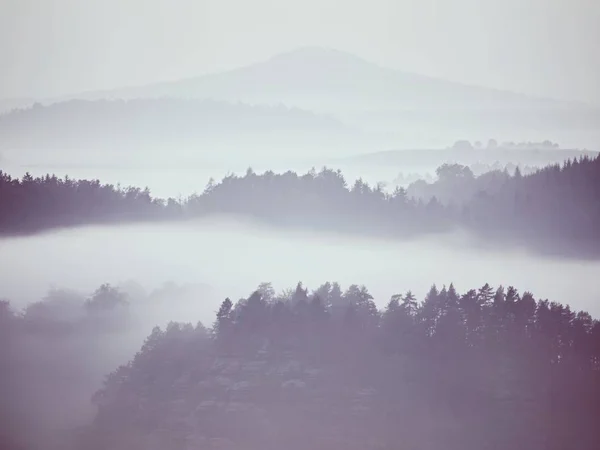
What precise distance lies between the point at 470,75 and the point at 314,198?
303 centimetres

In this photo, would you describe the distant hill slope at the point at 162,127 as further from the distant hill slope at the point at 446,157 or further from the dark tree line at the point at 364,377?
the dark tree line at the point at 364,377

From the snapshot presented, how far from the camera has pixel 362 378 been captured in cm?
1037

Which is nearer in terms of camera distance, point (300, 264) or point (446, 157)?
point (300, 264)

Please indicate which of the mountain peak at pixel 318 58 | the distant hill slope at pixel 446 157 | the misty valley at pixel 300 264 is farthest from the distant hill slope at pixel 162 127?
the mountain peak at pixel 318 58

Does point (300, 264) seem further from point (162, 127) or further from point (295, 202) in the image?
point (162, 127)

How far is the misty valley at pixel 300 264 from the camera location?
10117 millimetres

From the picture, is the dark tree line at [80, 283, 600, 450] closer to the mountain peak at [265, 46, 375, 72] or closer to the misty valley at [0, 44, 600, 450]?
the misty valley at [0, 44, 600, 450]

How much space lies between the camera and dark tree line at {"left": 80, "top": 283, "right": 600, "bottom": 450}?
989 centimetres

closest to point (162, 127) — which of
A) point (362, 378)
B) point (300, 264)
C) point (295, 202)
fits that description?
point (295, 202)

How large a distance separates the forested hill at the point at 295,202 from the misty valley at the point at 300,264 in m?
0.03

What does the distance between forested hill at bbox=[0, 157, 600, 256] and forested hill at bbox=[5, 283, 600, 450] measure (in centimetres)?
125

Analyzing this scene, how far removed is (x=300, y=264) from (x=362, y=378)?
1829mm

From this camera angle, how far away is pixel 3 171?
39.2ft

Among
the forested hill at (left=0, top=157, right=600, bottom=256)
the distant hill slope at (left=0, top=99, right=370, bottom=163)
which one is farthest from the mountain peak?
the forested hill at (left=0, top=157, right=600, bottom=256)
